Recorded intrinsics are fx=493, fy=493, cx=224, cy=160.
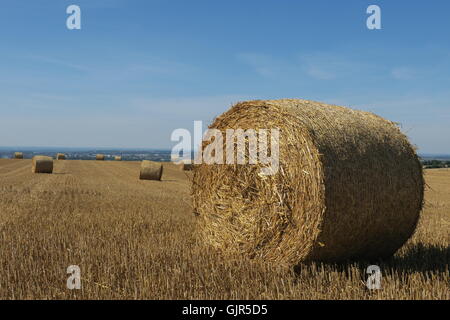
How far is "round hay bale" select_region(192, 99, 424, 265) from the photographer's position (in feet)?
19.3

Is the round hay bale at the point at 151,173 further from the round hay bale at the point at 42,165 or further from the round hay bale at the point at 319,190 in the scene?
the round hay bale at the point at 319,190

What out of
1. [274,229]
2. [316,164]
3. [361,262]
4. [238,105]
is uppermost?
[238,105]

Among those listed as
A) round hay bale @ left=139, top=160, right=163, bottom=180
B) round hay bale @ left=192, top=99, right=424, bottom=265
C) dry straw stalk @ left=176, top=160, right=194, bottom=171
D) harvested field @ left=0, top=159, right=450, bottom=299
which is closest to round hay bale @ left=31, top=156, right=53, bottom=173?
round hay bale @ left=139, top=160, right=163, bottom=180

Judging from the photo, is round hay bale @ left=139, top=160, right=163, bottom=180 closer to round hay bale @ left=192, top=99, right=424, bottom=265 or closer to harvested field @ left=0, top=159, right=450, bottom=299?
harvested field @ left=0, top=159, right=450, bottom=299

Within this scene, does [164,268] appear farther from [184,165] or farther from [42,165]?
[184,165]

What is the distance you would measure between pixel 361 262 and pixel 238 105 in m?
2.76

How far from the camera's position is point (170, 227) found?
8961mm

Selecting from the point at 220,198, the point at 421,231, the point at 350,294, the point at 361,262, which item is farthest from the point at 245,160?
the point at 421,231

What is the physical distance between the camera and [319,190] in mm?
5785

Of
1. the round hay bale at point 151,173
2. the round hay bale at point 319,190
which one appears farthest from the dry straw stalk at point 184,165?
the round hay bale at point 319,190

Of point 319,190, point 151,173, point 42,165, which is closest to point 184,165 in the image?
point 151,173
